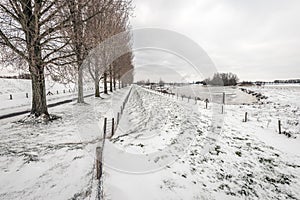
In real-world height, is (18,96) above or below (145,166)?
above

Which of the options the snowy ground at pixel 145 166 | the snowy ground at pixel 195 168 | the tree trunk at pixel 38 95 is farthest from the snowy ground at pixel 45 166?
the tree trunk at pixel 38 95

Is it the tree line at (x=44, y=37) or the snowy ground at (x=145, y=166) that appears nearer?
the snowy ground at (x=145, y=166)

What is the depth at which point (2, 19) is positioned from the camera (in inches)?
273

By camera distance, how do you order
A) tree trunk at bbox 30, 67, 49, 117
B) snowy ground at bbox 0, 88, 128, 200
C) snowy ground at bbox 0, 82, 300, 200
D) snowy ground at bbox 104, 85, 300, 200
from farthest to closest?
tree trunk at bbox 30, 67, 49, 117
snowy ground at bbox 104, 85, 300, 200
snowy ground at bbox 0, 82, 300, 200
snowy ground at bbox 0, 88, 128, 200

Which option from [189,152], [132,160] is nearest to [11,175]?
[132,160]

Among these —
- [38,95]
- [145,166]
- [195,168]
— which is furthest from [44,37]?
[195,168]

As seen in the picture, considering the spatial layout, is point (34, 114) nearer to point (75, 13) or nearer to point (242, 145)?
point (75, 13)

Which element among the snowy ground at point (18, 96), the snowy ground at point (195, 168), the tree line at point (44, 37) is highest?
the tree line at point (44, 37)

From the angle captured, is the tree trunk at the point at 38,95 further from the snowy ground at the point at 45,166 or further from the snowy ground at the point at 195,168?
the snowy ground at the point at 195,168

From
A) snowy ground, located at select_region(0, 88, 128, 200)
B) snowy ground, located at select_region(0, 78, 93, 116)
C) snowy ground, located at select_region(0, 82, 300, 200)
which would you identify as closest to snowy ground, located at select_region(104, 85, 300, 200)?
snowy ground, located at select_region(0, 82, 300, 200)

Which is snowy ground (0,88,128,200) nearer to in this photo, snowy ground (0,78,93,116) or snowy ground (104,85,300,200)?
snowy ground (104,85,300,200)

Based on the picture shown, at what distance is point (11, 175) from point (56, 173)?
910 mm

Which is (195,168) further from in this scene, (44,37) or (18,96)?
(18,96)

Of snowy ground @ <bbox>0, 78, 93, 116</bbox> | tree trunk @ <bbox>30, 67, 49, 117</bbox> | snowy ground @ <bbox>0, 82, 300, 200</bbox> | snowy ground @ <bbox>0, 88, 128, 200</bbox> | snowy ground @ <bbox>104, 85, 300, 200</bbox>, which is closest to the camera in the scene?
snowy ground @ <bbox>0, 88, 128, 200</bbox>
